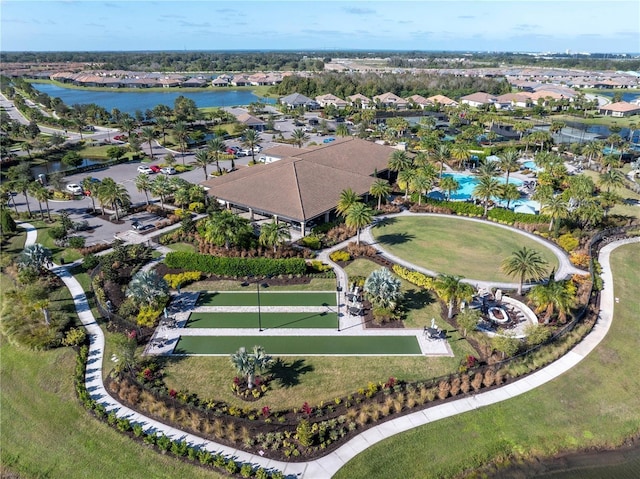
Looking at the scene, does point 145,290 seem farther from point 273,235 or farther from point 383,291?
point 383,291

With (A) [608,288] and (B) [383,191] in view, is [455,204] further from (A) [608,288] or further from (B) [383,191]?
(A) [608,288]

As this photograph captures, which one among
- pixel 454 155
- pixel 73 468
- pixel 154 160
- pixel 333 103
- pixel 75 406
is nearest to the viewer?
pixel 73 468

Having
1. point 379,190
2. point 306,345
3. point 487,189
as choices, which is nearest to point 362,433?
point 306,345

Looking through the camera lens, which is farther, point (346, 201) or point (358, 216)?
point (346, 201)

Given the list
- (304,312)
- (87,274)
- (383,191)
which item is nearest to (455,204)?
(383,191)

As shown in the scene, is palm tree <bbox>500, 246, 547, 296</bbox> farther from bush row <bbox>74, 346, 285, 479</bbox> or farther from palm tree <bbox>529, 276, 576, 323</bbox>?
bush row <bbox>74, 346, 285, 479</bbox>

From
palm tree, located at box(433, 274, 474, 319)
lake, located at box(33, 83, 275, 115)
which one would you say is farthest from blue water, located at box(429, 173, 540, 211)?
lake, located at box(33, 83, 275, 115)
